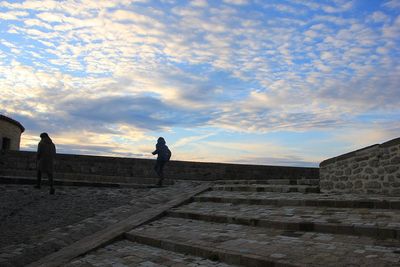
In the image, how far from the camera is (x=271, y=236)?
573cm

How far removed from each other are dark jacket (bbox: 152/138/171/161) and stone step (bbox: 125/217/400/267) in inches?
245

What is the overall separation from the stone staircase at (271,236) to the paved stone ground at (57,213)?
1.03 metres

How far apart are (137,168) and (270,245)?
1110 cm

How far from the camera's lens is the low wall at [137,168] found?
14938 mm

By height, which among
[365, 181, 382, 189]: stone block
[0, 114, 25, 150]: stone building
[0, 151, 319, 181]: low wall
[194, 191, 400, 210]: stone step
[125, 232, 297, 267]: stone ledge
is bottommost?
[125, 232, 297, 267]: stone ledge

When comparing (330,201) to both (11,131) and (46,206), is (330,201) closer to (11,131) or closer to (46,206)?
(46,206)

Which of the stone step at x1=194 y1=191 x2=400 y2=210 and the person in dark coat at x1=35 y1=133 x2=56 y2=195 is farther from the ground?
the person in dark coat at x1=35 y1=133 x2=56 y2=195

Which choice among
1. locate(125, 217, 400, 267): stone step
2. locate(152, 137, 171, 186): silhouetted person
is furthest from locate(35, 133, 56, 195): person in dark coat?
locate(125, 217, 400, 267): stone step

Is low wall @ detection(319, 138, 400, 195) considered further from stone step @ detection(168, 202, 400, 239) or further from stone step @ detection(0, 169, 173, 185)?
stone step @ detection(0, 169, 173, 185)

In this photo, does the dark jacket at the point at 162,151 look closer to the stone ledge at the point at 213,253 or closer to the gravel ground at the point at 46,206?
the gravel ground at the point at 46,206

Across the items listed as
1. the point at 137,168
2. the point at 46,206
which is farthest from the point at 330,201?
the point at 137,168

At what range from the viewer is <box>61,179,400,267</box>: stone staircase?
4.54 m

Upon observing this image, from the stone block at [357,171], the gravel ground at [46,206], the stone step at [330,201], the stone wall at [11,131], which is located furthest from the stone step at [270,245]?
the stone wall at [11,131]

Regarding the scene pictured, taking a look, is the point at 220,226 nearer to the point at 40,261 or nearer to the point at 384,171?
the point at 40,261
